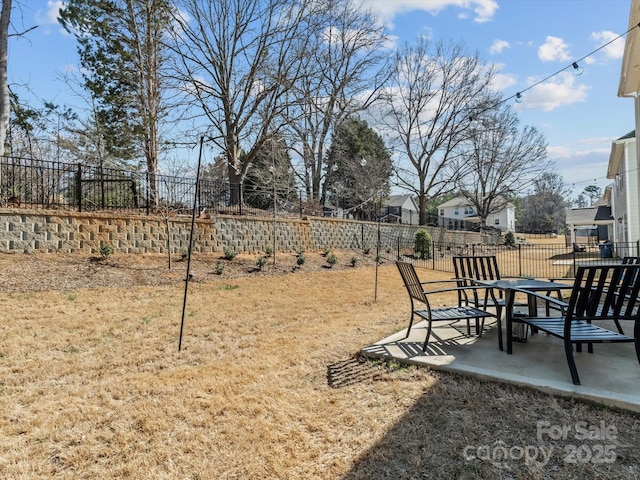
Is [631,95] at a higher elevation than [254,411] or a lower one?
higher

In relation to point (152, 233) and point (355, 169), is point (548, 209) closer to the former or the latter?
point (355, 169)

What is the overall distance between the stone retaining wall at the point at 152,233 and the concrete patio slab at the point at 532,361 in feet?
23.9

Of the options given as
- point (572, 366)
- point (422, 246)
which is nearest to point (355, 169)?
point (422, 246)

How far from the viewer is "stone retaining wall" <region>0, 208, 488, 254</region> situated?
7.12m

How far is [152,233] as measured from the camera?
898 cm

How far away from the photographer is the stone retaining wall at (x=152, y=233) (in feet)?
23.4

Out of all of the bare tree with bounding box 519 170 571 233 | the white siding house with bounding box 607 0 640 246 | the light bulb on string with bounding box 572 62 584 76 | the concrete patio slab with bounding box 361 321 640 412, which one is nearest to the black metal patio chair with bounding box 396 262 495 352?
the concrete patio slab with bounding box 361 321 640 412

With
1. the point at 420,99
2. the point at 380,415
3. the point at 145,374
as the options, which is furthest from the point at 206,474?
the point at 420,99

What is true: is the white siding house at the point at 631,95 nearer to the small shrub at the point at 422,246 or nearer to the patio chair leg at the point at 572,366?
the patio chair leg at the point at 572,366

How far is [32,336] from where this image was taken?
4.27m

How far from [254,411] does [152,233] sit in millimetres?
7630

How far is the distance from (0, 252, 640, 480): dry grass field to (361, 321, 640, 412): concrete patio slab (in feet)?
0.37

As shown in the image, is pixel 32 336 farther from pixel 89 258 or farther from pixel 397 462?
pixel 397 462

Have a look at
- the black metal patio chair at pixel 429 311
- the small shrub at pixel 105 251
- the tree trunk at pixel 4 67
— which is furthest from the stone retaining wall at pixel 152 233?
the black metal patio chair at pixel 429 311
